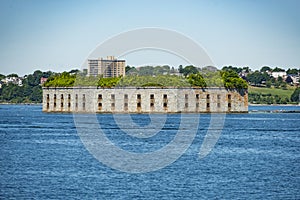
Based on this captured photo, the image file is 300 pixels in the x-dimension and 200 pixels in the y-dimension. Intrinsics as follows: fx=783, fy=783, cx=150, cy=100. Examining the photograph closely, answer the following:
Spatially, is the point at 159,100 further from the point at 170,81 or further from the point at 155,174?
the point at 155,174

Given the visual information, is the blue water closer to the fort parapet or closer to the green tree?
the fort parapet

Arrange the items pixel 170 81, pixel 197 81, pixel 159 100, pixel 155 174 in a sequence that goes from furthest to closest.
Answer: pixel 170 81
pixel 197 81
pixel 159 100
pixel 155 174

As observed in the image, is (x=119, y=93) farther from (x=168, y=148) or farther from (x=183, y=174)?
(x=183, y=174)

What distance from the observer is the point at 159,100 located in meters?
133

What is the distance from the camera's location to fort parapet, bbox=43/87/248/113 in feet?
437

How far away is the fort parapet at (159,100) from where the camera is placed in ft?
437

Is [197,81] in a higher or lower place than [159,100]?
higher

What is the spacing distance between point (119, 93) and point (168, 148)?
7441cm

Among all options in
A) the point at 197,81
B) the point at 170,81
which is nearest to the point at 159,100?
the point at 197,81

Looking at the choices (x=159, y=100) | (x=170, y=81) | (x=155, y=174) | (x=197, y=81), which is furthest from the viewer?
(x=170, y=81)

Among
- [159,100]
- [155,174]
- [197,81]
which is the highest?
[197,81]

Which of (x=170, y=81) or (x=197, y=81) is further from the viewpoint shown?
(x=170, y=81)

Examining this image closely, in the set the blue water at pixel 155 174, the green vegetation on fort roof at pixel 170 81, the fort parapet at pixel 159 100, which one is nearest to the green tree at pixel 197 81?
the green vegetation on fort roof at pixel 170 81

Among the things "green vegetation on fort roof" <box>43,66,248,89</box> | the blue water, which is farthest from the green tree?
the blue water
